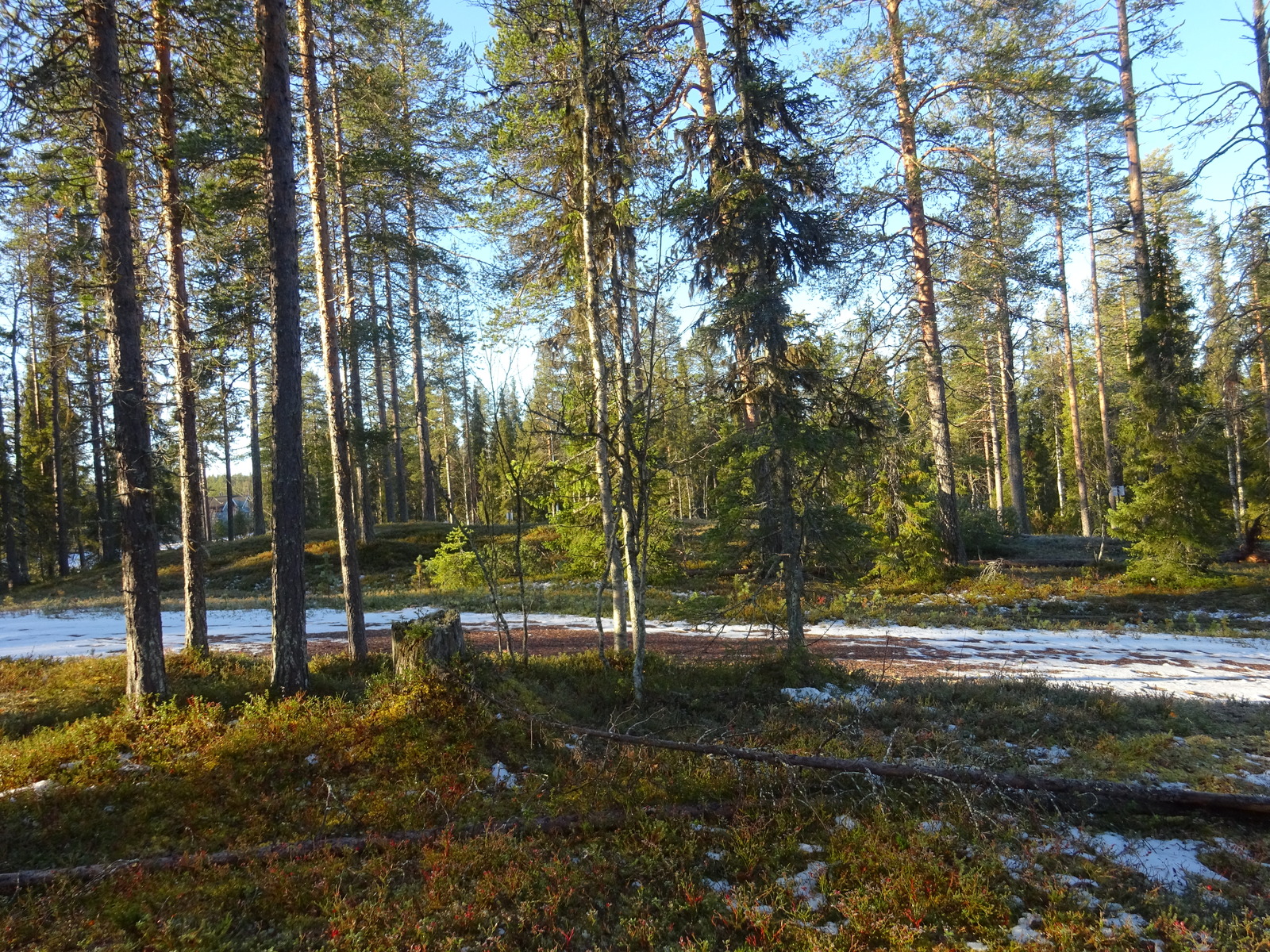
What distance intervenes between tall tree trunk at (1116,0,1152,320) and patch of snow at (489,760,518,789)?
62.3 feet

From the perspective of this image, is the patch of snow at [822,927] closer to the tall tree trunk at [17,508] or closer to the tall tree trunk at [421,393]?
the tall tree trunk at [421,393]

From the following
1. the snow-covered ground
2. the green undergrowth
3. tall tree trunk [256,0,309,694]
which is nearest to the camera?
the green undergrowth

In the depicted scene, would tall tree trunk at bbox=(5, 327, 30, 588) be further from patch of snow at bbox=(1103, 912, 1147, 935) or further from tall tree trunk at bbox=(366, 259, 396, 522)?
patch of snow at bbox=(1103, 912, 1147, 935)

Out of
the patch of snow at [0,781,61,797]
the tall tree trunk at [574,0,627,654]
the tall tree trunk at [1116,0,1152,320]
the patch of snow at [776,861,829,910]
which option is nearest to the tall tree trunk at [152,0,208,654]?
the patch of snow at [0,781,61,797]

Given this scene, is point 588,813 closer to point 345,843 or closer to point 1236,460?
point 345,843

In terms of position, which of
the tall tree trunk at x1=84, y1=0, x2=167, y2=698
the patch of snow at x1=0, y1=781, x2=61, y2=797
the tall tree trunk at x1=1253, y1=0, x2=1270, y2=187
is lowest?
the patch of snow at x1=0, y1=781, x2=61, y2=797

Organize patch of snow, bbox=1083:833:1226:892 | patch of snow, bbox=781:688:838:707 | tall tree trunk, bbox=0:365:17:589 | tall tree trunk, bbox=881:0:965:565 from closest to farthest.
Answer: patch of snow, bbox=1083:833:1226:892 → patch of snow, bbox=781:688:838:707 → tall tree trunk, bbox=881:0:965:565 → tall tree trunk, bbox=0:365:17:589

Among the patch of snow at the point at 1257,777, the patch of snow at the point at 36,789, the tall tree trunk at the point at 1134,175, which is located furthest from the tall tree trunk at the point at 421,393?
the tall tree trunk at the point at 1134,175

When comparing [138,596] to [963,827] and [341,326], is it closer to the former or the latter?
[341,326]

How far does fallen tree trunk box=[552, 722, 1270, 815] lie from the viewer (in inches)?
196

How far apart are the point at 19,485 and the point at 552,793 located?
3673 centimetres

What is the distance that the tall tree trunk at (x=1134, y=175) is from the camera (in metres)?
16.6

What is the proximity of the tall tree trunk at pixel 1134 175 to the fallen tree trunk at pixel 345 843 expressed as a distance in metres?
18.5

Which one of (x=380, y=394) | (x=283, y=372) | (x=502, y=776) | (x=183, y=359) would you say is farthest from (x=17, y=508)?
(x=502, y=776)
